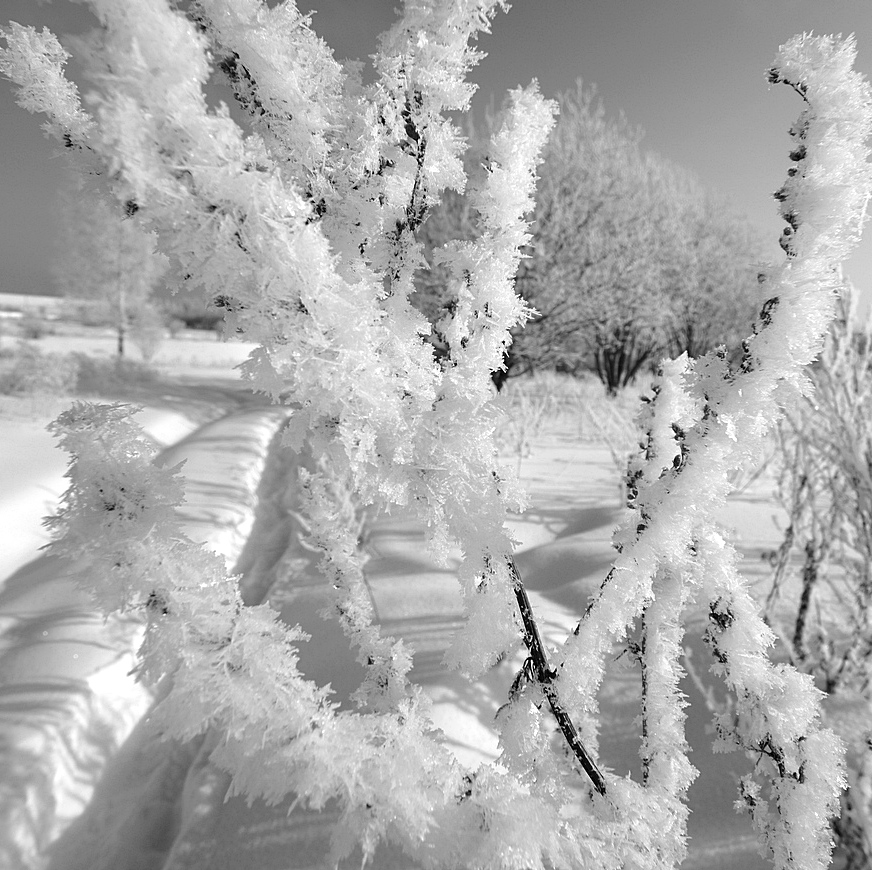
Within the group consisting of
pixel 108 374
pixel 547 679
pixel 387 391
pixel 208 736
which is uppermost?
pixel 387 391

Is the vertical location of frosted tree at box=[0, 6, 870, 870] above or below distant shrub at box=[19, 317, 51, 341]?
above

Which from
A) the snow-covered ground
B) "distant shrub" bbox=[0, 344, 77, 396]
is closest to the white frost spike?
the snow-covered ground

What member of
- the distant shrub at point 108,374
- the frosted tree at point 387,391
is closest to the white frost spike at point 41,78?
the frosted tree at point 387,391

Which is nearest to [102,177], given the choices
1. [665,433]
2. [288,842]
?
[665,433]

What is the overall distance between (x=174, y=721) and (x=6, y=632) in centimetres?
265

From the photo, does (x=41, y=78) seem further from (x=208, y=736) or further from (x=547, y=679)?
(x=208, y=736)

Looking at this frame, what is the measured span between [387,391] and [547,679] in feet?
1.83

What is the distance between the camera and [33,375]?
761 centimetres

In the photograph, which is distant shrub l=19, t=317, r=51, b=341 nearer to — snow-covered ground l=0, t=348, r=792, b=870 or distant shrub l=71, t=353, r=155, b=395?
distant shrub l=71, t=353, r=155, b=395

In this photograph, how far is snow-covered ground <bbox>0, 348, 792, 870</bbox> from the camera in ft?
5.04

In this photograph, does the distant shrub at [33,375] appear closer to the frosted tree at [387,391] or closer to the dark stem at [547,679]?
the frosted tree at [387,391]

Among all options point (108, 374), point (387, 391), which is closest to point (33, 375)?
point (108, 374)

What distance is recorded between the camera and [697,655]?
216cm

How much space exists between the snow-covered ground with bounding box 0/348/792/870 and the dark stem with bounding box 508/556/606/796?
0.08 m
